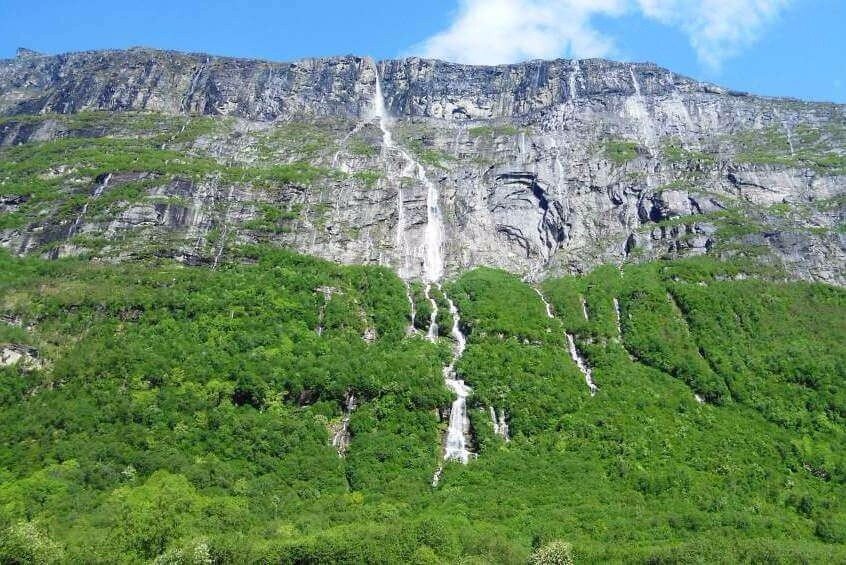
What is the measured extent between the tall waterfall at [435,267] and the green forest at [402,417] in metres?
1.52

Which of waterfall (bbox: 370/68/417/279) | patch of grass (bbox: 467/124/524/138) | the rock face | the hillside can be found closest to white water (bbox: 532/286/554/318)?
the hillside

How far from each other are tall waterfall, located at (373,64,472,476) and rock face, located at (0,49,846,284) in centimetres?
110

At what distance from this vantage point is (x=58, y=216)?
354 feet

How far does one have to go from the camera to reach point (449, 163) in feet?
440

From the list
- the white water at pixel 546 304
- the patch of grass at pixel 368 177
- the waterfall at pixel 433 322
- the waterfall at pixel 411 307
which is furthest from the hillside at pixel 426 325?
the patch of grass at pixel 368 177

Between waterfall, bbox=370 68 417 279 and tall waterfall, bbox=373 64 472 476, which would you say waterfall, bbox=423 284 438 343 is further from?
waterfall, bbox=370 68 417 279

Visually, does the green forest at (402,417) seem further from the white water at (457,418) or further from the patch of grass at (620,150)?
the patch of grass at (620,150)

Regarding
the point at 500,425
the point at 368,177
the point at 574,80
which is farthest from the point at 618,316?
the point at 574,80

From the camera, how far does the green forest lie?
197 ft

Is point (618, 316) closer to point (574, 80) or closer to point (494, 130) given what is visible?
point (494, 130)

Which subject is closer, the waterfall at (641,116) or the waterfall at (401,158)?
the waterfall at (401,158)

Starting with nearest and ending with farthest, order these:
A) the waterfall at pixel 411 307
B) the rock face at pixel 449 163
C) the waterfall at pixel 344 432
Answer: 1. the waterfall at pixel 344 432
2. the waterfall at pixel 411 307
3. the rock face at pixel 449 163

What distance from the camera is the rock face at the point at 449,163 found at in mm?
110000

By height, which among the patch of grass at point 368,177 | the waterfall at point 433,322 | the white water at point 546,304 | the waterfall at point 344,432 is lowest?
the waterfall at point 344,432
